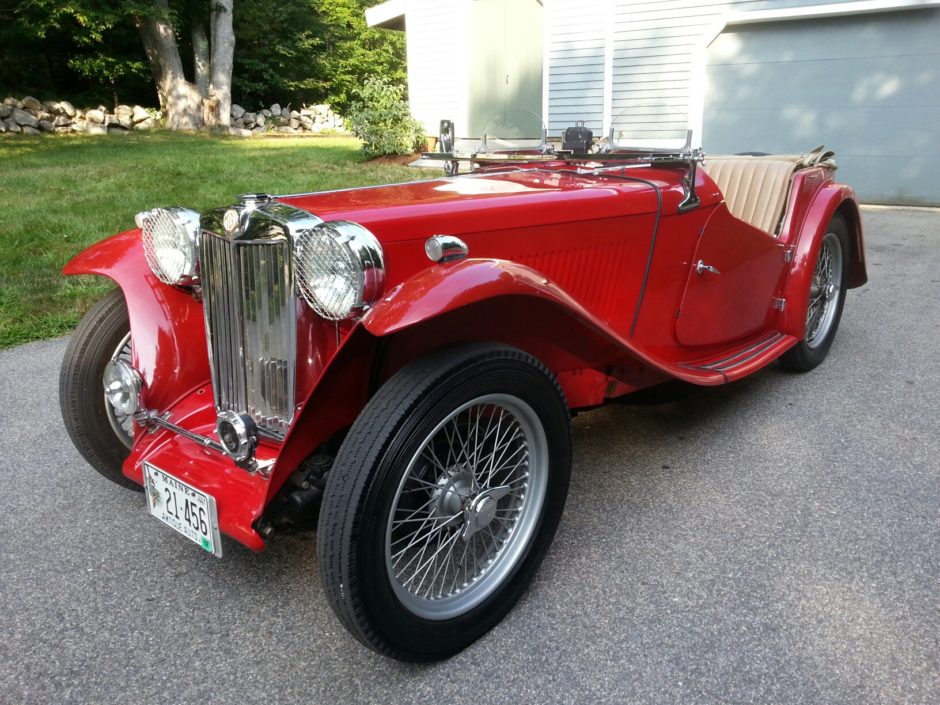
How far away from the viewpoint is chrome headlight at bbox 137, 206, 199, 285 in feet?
7.11

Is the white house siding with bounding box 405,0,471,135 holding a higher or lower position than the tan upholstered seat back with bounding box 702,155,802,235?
higher

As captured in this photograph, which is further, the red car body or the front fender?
the front fender

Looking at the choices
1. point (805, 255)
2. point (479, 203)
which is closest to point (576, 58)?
point (805, 255)

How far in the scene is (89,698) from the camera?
1.73m

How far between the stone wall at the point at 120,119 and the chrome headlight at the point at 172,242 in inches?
630

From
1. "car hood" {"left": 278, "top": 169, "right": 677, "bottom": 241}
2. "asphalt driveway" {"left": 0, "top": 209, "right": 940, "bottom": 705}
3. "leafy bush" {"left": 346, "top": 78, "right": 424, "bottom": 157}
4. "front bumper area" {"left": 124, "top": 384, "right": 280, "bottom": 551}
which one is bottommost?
"asphalt driveway" {"left": 0, "top": 209, "right": 940, "bottom": 705}

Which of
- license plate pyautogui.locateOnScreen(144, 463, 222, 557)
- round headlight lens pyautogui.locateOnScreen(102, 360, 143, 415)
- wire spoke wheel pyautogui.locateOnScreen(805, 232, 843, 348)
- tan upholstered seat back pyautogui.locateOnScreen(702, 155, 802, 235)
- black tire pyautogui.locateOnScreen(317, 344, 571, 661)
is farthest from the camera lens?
wire spoke wheel pyautogui.locateOnScreen(805, 232, 843, 348)

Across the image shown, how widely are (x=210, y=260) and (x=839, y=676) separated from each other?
201 cm

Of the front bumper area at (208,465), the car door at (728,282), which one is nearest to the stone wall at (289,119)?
the car door at (728,282)

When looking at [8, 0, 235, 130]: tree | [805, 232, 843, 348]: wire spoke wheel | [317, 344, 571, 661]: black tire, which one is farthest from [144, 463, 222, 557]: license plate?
[8, 0, 235, 130]: tree

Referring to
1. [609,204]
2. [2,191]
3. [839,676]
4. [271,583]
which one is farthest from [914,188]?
[2,191]

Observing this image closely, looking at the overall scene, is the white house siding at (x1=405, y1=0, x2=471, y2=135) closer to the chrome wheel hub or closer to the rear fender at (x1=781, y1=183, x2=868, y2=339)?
the rear fender at (x1=781, y1=183, x2=868, y2=339)

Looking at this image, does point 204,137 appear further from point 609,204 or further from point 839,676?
point 839,676

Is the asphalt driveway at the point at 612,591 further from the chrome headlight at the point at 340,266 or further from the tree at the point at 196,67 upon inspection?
the tree at the point at 196,67
